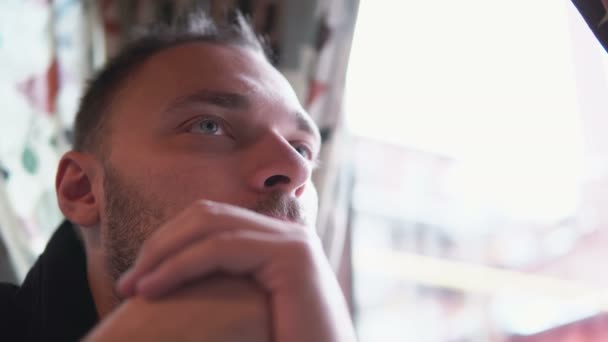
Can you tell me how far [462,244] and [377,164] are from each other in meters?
0.32

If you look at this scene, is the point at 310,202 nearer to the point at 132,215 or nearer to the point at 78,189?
the point at 132,215

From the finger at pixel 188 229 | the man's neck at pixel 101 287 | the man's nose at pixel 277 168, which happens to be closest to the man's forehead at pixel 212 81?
the man's nose at pixel 277 168

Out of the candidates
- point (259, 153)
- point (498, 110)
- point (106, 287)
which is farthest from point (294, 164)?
point (498, 110)

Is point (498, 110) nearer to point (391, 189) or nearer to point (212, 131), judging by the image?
point (391, 189)

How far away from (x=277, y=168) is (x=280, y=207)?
0.06 meters

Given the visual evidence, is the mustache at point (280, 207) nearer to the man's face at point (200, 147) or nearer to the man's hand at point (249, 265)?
the man's face at point (200, 147)

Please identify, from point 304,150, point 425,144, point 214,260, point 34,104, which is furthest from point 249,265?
point 34,104

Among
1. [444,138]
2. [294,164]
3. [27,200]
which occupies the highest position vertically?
[294,164]

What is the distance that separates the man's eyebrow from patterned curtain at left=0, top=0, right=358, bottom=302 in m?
0.49

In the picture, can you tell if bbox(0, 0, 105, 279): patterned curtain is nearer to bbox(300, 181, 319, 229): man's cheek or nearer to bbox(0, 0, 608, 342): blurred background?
bbox(0, 0, 608, 342): blurred background

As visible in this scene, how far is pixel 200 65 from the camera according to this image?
0.89 meters

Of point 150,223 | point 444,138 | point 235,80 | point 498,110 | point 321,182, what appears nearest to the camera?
point 150,223

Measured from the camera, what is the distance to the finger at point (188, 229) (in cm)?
42

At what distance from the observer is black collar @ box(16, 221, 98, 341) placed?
0.70 m
